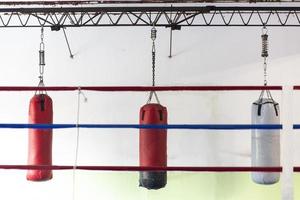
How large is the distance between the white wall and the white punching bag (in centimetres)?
79

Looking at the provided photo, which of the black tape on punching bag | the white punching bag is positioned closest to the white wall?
the white punching bag

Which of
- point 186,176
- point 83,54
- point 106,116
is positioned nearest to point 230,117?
point 186,176

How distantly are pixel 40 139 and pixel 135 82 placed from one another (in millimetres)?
1552

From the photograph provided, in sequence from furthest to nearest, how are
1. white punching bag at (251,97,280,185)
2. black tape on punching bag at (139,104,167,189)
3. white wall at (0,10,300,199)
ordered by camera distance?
1. white wall at (0,10,300,199)
2. white punching bag at (251,97,280,185)
3. black tape on punching bag at (139,104,167,189)

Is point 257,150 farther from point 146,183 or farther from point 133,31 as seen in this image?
point 133,31

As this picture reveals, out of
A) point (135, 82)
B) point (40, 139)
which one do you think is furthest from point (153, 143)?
point (135, 82)

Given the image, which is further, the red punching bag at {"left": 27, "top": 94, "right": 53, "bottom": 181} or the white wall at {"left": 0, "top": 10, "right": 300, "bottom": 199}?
the white wall at {"left": 0, "top": 10, "right": 300, "bottom": 199}

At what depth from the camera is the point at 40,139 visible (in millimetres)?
3406

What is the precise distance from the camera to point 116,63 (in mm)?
4648

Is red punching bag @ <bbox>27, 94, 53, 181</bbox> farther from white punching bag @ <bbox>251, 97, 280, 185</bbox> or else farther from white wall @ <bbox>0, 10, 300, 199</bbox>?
white punching bag @ <bbox>251, 97, 280, 185</bbox>

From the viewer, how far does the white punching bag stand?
3.55 meters

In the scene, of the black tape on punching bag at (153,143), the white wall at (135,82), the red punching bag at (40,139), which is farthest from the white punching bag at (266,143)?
the red punching bag at (40,139)

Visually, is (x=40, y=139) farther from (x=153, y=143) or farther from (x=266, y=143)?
(x=266, y=143)

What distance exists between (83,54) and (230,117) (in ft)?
6.32
